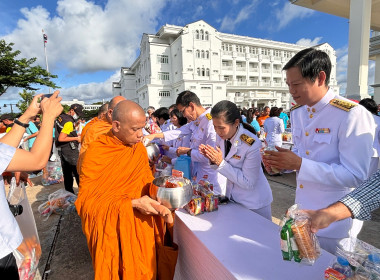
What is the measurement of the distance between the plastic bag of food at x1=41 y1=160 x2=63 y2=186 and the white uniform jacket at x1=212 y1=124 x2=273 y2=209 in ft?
18.1

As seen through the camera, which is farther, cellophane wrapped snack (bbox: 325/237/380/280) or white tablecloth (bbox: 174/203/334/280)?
white tablecloth (bbox: 174/203/334/280)

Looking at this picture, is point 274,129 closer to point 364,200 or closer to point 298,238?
point 364,200

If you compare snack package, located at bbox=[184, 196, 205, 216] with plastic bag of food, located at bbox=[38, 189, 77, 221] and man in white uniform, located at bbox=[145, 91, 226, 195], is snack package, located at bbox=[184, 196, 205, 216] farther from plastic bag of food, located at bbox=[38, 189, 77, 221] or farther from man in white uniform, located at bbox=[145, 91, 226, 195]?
plastic bag of food, located at bbox=[38, 189, 77, 221]

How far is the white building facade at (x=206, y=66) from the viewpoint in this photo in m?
33.3

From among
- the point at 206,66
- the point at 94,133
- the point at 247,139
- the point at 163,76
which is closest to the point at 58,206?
the point at 94,133

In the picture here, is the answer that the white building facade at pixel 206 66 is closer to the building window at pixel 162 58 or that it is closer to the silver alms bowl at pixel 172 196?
the building window at pixel 162 58

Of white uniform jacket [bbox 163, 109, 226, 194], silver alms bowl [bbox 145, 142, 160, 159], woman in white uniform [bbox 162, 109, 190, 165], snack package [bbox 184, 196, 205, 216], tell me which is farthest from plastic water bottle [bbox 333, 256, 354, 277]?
woman in white uniform [bbox 162, 109, 190, 165]

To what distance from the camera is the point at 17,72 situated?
59.0 ft

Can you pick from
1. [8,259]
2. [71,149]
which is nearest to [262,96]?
[71,149]

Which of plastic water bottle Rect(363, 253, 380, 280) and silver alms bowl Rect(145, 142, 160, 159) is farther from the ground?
silver alms bowl Rect(145, 142, 160, 159)

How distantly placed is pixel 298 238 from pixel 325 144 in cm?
77

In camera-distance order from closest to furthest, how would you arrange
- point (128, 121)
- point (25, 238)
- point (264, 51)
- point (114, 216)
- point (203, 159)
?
point (114, 216), point (128, 121), point (25, 238), point (203, 159), point (264, 51)

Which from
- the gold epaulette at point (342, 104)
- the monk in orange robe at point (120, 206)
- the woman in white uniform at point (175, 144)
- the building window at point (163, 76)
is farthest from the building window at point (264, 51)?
the monk in orange robe at point (120, 206)

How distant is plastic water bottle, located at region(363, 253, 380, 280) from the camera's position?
80 centimetres
